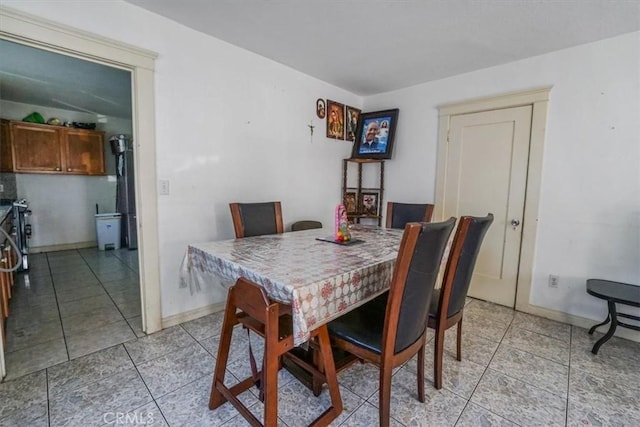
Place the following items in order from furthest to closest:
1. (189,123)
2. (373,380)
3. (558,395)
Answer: (189,123) → (373,380) → (558,395)

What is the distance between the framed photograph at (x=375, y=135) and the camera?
11.5 feet

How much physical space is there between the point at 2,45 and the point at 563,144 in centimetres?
473

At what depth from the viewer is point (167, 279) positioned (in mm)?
2311

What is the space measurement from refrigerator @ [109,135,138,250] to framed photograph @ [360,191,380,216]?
3.53 metres

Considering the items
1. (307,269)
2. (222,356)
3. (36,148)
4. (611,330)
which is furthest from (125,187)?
(611,330)

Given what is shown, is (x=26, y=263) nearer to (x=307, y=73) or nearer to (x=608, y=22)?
(x=307, y=73)

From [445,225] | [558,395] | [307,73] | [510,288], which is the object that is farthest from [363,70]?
[558,395]

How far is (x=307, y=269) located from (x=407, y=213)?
5.56 ft

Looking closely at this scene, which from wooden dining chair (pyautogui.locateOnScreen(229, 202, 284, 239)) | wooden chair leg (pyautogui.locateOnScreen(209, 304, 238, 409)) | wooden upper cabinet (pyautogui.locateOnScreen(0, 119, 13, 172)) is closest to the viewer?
wooden chair leg (pyautogui.locateOnScreen(209, 304, 238, 409))

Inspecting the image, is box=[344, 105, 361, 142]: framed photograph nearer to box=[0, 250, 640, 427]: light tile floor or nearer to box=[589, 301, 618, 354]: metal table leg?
box=[0, 250, 640, 427]: light tile floor

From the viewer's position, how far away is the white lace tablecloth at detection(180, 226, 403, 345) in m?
1.12

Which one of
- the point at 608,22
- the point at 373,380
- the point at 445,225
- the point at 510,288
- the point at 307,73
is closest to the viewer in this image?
the point at 445,225

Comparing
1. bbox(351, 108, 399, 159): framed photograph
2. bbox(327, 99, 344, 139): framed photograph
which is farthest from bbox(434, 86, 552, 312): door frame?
bbox(327, 99, 344, 139): framed photograph

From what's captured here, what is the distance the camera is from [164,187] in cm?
221
